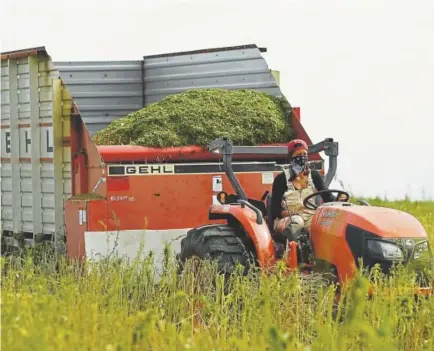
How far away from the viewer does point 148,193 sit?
10820 mm

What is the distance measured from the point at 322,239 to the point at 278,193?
77cm

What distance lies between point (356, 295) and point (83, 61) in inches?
386

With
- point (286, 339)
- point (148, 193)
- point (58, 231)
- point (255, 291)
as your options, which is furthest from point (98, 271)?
point (58, 231)

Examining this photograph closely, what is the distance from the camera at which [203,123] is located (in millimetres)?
11406

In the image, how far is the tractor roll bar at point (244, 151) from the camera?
9.03m

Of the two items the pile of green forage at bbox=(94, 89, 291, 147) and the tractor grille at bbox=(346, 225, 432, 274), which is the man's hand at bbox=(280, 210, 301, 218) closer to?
the tractor grille at bbox=(346, 225, 432, 274)

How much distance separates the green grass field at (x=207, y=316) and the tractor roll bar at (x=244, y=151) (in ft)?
3.31

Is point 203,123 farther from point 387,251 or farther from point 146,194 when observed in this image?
point 387,251

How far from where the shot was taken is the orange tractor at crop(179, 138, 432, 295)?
768cm

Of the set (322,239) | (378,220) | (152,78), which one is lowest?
(322,239)

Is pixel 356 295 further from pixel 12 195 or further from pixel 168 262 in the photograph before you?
pixel 12 195

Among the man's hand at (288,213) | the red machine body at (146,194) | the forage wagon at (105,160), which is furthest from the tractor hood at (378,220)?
the red machine body at (146,194)

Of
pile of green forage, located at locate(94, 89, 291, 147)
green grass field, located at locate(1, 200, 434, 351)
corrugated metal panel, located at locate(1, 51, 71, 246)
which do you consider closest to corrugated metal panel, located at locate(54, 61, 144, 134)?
corrugated metal panel, located at locate(1, 51, 71, 246)

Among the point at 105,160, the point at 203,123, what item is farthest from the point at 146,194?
the point at 203,123
